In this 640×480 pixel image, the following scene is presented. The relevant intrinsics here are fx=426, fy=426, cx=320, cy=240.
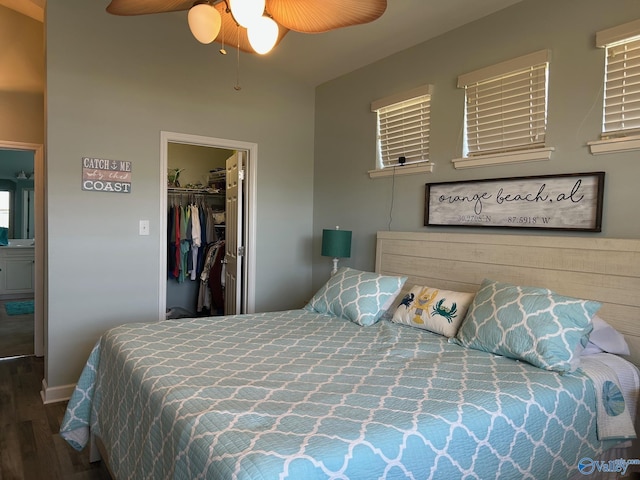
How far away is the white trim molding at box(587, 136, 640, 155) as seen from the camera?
2053 mm

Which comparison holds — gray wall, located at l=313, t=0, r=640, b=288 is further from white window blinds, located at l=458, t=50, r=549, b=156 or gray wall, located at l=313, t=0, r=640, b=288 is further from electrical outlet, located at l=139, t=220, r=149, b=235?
electrical outlet, located at l=139, t=220, r=149, b=235

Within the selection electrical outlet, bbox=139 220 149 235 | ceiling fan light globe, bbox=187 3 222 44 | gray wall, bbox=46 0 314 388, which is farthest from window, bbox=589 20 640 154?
electrical outlet, bbox=139 220 149 235

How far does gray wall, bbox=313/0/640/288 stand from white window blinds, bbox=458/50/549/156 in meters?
0.07

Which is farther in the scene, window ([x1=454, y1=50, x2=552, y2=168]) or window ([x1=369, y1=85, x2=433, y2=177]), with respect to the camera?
window ([x1=369, y1=85, x2=433, y2=177])

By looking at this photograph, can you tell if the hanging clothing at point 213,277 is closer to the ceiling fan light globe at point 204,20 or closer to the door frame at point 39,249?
the door frame at point 39,249

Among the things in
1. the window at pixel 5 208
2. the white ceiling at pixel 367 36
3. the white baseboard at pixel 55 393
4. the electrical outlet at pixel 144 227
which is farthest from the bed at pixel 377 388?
the window at pixel 5 208

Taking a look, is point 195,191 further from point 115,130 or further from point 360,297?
point 360,297

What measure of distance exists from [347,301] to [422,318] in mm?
490

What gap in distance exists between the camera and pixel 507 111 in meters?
2.62

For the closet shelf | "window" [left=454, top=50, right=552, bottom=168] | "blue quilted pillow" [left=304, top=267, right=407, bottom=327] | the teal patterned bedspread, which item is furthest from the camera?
the closet shelf

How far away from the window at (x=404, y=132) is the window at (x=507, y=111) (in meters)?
0.34

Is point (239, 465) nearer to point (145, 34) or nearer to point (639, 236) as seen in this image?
point (639, 236)

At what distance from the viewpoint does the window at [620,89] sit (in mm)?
2064

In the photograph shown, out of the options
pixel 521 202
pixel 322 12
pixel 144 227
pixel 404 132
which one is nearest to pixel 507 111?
pixel 521 202
